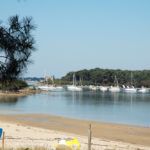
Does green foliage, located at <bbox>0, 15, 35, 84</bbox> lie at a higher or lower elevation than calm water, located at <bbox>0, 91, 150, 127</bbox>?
higher

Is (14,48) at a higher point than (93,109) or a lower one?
higher

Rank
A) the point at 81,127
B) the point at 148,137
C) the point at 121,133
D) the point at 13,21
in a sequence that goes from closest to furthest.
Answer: the point at 13,21 < the point at 148,137 < the point at 121,133 < the point at 81,127

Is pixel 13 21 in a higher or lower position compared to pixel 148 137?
higher

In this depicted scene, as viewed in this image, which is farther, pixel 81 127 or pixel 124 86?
pixel 124 86

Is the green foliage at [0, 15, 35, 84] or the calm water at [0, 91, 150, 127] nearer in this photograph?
the green foliage at [0, 15, 35, 84]

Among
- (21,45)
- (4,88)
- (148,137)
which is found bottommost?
(148,137)

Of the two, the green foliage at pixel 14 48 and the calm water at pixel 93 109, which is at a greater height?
the green foliage at pixel 14 48

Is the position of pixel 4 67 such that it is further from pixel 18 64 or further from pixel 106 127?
pixel 106 127

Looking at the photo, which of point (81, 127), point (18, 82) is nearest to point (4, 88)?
point (18, 82)

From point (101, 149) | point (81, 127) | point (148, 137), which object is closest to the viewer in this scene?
point (101, 149)

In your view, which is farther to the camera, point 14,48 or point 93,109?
point 93,109

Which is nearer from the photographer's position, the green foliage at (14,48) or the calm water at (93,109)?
the green foliage at (14,48)

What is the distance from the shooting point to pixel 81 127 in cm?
4009

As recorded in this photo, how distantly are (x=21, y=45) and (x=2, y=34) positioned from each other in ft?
1.22
